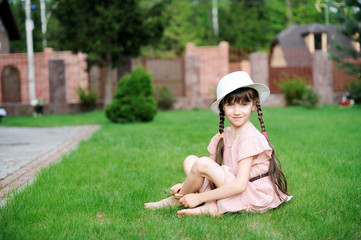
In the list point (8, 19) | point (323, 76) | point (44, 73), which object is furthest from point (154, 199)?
point (44, 73)

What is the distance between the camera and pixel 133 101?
11914 millimetres

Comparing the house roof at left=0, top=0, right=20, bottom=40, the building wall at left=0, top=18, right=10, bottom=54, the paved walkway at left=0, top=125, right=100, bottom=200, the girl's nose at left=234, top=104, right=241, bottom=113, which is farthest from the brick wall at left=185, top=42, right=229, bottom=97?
A: the girl's nose at left=234, top=104, right=241, bottom=113

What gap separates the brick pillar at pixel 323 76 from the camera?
20.1 meters

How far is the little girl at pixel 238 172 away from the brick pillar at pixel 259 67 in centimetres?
1692

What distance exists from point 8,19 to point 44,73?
6.08 metres

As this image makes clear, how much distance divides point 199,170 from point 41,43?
4042 cm

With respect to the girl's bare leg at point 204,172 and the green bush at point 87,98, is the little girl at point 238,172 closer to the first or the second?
the girl's bare leg at point 204,172

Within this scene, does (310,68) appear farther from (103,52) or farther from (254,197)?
(254,197)

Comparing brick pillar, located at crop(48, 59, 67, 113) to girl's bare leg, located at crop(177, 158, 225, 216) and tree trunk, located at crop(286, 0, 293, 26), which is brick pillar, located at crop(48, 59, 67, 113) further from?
tree trunk, located at crop(286, 0, 293, 26)

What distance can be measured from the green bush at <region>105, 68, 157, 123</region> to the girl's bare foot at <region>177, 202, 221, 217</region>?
894cm

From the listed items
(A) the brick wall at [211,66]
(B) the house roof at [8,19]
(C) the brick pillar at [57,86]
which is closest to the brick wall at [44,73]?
(C) the brick pillar at [57,86]

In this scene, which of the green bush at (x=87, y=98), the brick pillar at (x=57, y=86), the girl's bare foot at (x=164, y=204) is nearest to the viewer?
the girl's bare foot at (x=164, y=204)

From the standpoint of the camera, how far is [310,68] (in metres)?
20.9

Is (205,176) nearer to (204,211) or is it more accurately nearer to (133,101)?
(204,211)
